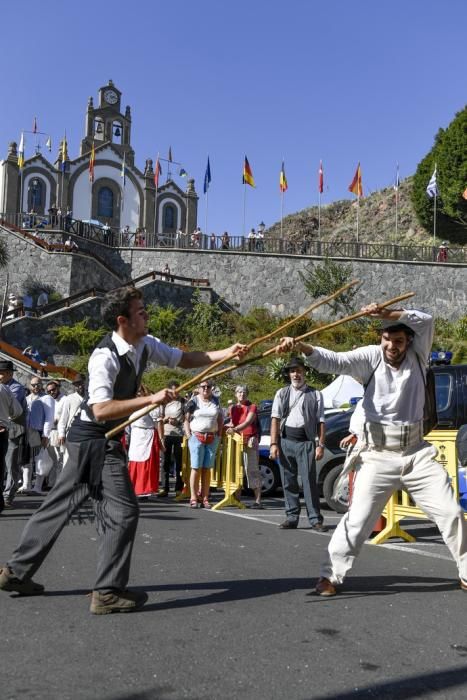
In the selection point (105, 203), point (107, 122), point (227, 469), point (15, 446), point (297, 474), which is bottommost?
point (227, 469)

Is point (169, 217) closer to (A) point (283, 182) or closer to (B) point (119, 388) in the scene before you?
(A) point (283, 182)

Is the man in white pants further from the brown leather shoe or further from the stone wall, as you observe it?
the stone wall

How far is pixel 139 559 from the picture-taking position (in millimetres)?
6453

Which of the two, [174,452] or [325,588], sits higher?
[174,452]

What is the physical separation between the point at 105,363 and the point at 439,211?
5237 cm

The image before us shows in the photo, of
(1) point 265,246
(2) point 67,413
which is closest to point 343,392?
(2) point 67,413

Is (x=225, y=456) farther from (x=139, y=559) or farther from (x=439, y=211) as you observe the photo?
(x=439, y=211)

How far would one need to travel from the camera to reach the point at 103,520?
187 inches

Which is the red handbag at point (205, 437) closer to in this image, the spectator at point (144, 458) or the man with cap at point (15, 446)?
the spectator at point (144, 458)


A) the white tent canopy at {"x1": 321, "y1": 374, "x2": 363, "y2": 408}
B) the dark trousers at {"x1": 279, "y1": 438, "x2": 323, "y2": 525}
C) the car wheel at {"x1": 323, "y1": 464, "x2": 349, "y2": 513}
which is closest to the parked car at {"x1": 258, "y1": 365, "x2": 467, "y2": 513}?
the car wheel at {"x1": 323, "y1": 464, "x2": 349, "y2": 513}

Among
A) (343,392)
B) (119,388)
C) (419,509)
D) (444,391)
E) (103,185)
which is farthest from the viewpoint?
(103,185)

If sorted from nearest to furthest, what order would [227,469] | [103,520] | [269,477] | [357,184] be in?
[103,520], [227,469], [269,477], [357,184]

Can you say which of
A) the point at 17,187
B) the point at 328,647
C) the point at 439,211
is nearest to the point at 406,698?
the point at 328,647

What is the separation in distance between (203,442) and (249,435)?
0.86m
